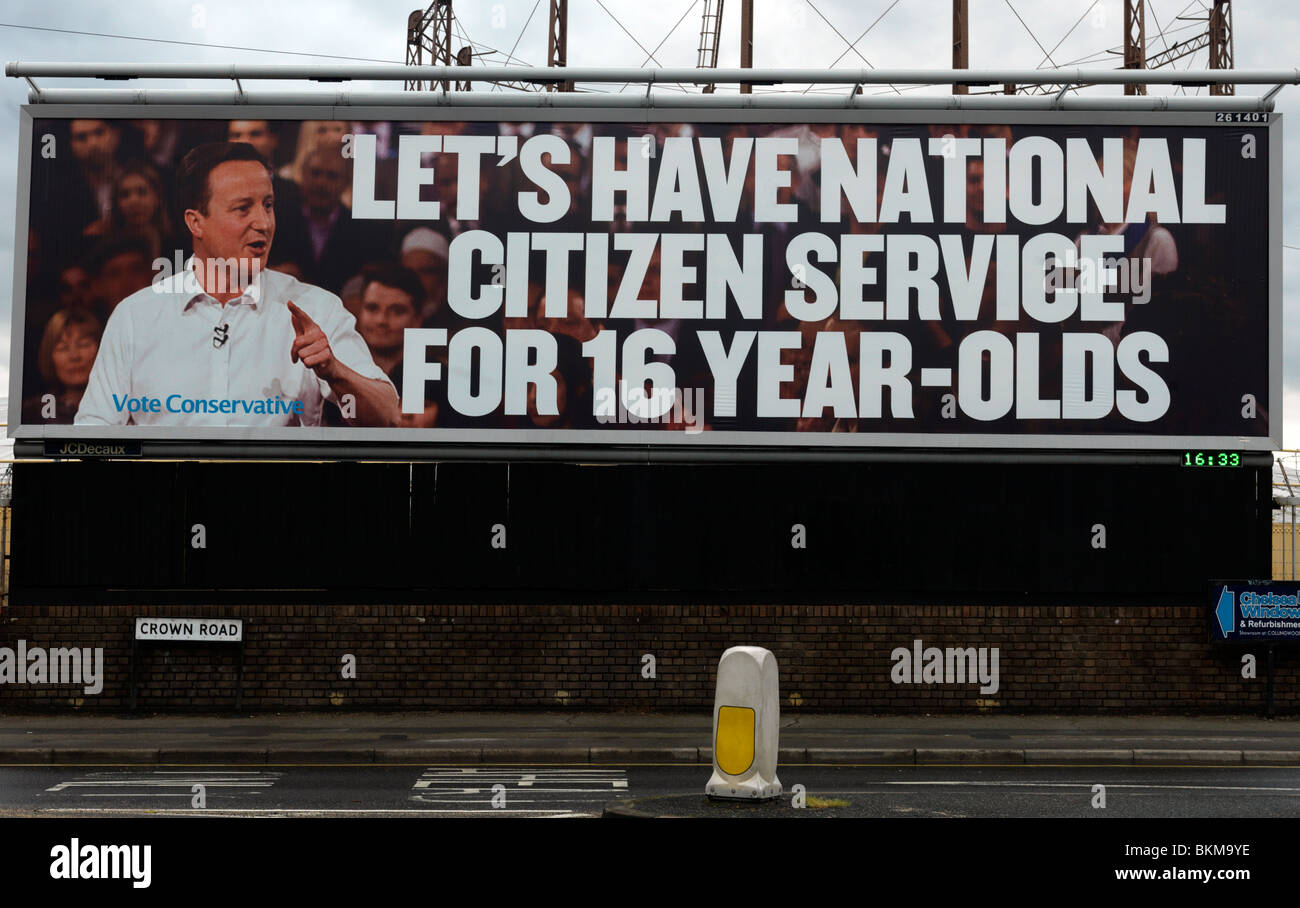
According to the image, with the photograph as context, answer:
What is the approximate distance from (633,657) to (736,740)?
901 centimetres

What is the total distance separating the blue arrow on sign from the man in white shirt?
38.8 feet

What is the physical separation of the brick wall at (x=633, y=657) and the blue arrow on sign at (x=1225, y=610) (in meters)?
0.48

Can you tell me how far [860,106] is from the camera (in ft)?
63.8

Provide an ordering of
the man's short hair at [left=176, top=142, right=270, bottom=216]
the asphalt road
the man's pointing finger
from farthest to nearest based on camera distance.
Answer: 1. the man's short hair at [left=176, top=142, right=270, bottom=216]
2. the man's pointing finger
3. the asphalt road

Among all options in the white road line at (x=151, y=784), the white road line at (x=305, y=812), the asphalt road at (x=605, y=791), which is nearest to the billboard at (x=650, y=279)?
the asphalt road at (x=605, y=791)

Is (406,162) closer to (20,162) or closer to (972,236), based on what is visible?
(20,162)

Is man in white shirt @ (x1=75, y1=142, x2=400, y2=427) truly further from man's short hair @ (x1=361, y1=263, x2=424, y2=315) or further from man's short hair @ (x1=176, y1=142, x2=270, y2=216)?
man's short hair @ (x1=361, y1=263, x2=424, y2=315)

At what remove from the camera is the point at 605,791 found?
42.2ft

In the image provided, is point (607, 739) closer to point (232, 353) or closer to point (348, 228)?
point (232, 353)

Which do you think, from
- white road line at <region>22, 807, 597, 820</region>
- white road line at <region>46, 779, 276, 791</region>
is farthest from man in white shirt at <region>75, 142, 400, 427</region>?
white road line at <region>22, 807, 597, 820</region>

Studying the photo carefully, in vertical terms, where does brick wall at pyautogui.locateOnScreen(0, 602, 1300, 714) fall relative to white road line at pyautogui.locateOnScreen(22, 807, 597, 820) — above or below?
above

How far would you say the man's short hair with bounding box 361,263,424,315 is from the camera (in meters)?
19.4

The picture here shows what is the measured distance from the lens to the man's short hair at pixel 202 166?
64.0 feet
